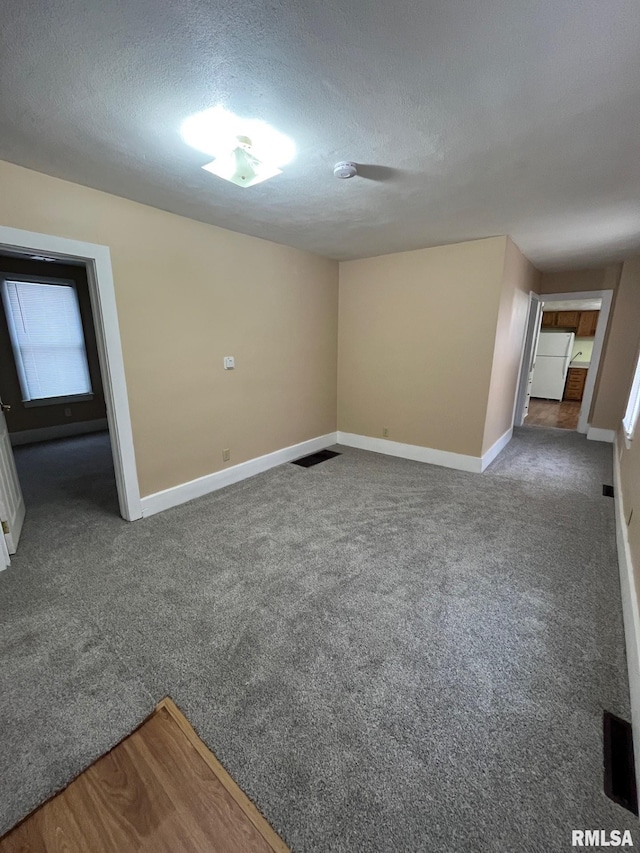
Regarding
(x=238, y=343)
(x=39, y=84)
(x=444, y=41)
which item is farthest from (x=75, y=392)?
(x=444, y=41)

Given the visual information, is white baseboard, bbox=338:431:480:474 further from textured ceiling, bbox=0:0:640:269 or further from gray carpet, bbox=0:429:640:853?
textured ceiling, bbox=0:0:640:269

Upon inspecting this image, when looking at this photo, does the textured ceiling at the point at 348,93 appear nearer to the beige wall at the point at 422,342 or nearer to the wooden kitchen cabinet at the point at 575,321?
the beige wall at the point at 422,342

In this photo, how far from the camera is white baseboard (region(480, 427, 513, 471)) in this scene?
3.89m

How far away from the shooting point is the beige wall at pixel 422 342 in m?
3.52

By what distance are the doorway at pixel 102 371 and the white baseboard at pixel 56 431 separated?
8.48 ft

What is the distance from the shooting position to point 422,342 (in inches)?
155

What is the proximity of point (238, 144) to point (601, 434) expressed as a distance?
18.8 ft

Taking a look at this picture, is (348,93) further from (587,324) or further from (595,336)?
(587,324)

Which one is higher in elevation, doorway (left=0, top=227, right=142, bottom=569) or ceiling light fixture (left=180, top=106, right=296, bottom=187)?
ceiling light fixture (left=180, top=106, right=296, bottom=187)

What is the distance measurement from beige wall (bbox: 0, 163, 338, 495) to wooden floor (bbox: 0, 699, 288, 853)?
196 centimetres

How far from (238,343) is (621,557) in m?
3.45

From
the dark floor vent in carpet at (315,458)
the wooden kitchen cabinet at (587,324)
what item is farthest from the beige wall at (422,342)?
the wooden kitchen cabinet at (587,324)

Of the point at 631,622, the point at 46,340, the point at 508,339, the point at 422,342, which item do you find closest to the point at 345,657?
the point at 631,622

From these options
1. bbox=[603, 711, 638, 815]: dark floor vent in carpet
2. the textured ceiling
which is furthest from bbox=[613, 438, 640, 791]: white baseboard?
the textured ceiling
